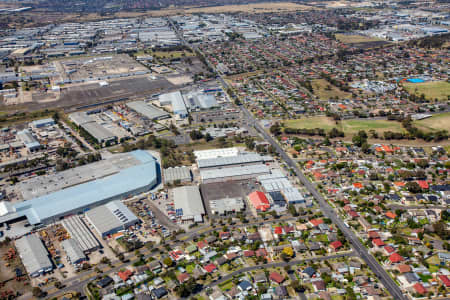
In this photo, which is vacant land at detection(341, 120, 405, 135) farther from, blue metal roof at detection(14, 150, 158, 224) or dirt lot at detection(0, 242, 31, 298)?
dirt lot at detection(0, 242, 31, 298)

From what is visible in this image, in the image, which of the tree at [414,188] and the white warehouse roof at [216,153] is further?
the white warehouse roof at [216,153]

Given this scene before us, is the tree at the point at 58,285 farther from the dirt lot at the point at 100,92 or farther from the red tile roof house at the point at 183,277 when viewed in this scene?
the dirt lot at the point at 100,92

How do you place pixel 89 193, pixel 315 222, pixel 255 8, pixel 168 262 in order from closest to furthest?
pixel 168 262 → pixel 315 222 → pixel 89 193 → pixel 255 8

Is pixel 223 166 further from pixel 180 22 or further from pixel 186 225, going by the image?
pixel 180 22

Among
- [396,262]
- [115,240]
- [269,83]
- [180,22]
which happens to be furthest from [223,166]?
[180,22]

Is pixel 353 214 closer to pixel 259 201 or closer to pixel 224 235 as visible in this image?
pixel 259 201

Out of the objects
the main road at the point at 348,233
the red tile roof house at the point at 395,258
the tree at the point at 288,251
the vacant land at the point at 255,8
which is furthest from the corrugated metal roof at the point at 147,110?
the vacant land at the point at 255,8

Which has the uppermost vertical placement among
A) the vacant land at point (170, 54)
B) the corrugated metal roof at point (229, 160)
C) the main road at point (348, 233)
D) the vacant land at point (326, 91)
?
Result: the vacant land at point (170, 54)

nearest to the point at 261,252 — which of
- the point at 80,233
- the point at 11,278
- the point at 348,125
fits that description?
the point at 80,233
